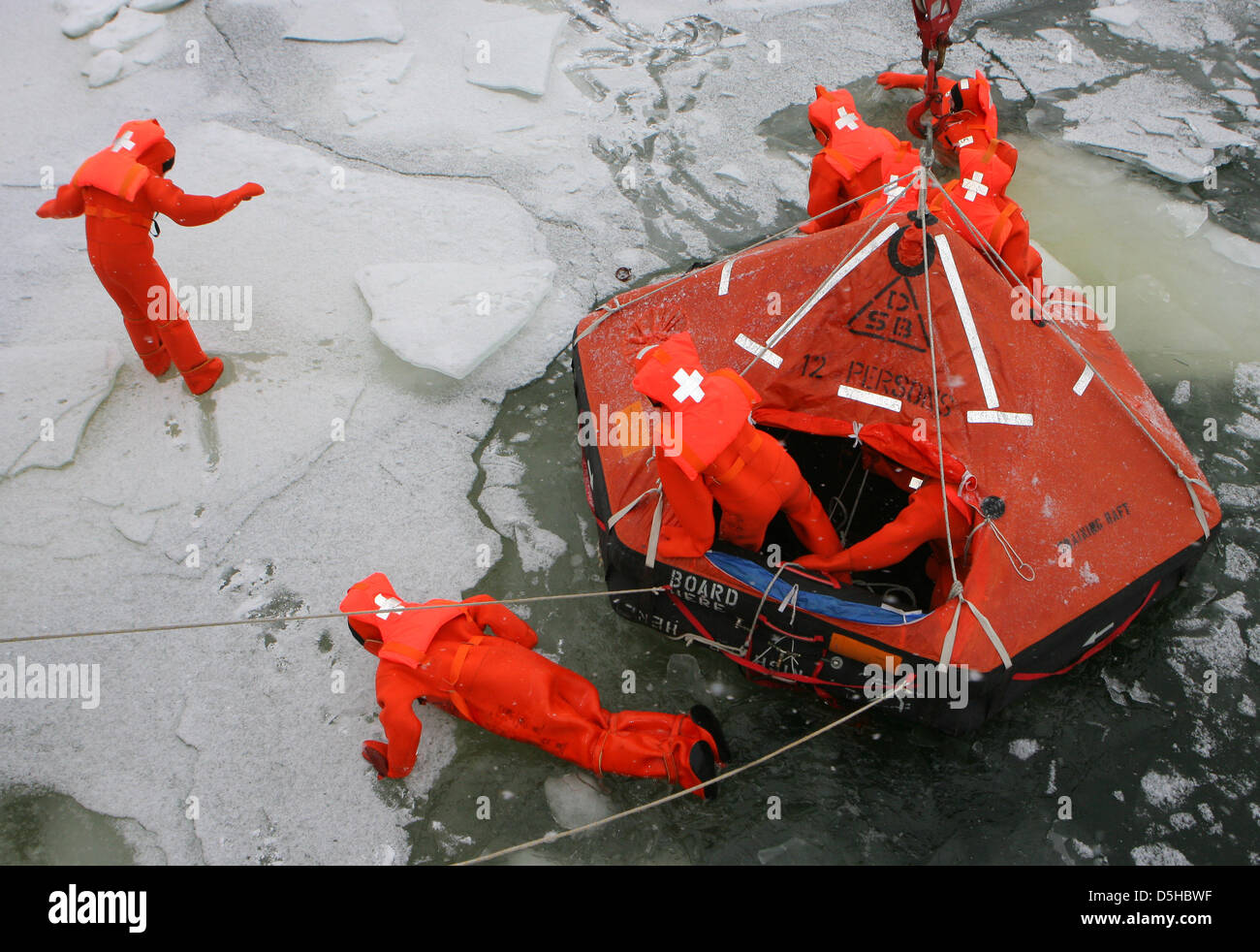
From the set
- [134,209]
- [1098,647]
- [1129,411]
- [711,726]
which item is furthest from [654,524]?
[134,209]

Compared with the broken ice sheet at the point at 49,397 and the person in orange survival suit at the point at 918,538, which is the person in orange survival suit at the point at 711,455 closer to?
the person in orange survival suit at the point at 918,538

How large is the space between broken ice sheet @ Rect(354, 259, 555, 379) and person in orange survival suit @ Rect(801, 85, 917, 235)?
54.1 inches

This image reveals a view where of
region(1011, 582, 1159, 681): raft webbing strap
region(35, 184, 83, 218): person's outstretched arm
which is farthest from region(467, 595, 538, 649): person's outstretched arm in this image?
region(35, 184, 83, 218): person's outstretched arm

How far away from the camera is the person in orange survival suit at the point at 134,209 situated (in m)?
3.26

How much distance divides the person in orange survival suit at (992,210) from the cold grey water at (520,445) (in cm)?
93

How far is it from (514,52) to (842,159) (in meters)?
2.82

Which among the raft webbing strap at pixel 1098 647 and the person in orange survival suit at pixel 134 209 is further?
the person in orange survival suit at pixel 134 209

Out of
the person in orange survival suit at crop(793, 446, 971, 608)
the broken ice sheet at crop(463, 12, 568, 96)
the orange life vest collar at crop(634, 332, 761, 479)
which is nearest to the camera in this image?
the orange life vest collar at crop(634, 332, 761, 479)

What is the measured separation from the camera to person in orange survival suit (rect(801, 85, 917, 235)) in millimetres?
3573

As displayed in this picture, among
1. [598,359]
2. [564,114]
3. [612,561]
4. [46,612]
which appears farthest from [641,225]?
[46,612]

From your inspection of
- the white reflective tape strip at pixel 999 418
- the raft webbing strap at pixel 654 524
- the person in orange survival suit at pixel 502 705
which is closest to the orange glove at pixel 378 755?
the person in orange survival suit at pixel 502 705

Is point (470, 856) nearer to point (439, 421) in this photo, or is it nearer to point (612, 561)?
point (612, 561)

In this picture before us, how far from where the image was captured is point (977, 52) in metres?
5.51

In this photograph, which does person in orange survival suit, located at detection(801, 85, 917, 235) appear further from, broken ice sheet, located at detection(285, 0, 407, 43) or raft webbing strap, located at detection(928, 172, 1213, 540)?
broken ice sheet, located at detection(285, 0, 407, 43)
